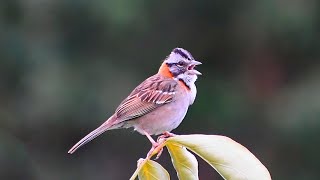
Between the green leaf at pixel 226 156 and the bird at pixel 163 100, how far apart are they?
2128 mm

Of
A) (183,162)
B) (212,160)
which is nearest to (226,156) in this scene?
(212,160)

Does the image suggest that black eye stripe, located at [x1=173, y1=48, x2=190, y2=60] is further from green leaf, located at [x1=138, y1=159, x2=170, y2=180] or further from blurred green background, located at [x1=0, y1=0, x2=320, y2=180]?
blurred green background, located at [x1=0, y1=0, x2=320, y2=180]

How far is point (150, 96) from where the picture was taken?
488 centimetres

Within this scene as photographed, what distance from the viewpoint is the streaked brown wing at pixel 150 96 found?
15.5ft

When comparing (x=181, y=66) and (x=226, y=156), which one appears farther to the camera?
(x=181, y=66)

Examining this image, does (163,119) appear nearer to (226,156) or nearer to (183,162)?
(183,162)

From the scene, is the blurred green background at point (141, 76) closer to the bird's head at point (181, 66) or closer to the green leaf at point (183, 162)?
the bird's head at point (181, 66)

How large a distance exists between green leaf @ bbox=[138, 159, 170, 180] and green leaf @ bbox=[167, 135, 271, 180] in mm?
77

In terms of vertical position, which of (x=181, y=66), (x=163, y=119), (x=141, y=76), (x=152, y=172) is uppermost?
(x=152, y=172)

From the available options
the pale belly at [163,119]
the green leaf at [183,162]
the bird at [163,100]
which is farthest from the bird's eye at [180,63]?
the green leaf at [183,162]

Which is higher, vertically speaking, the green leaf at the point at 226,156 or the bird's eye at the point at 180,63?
the green leaf at the point at 226,156

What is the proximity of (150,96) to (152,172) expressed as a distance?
102 inches

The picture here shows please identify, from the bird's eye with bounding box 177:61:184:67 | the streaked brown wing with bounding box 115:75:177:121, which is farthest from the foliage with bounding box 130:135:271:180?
the streaked brown wing with bounding box 115:75:177:121

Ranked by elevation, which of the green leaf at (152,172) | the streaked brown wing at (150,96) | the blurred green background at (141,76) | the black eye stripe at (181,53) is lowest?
the blurred green background at (141,76)
